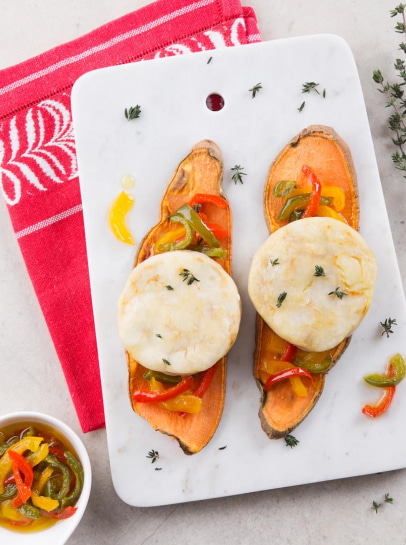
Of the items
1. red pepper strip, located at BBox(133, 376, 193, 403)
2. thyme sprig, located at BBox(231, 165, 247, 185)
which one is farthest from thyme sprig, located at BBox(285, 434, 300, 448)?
thyme sprig, located at BBox(231, 165, 247, 185)

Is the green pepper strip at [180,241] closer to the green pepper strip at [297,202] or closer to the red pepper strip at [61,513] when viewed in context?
the green pepper strip at [297,202]

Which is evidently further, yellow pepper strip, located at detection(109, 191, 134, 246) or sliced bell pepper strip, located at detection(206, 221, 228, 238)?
yellow pepper strip, located at detection(109, 191, 134, 246)

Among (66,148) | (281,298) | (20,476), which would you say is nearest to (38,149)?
(66,148)

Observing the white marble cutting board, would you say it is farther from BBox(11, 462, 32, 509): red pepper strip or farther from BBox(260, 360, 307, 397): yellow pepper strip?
BBox(11, 462, 32, 509): red pepper strip

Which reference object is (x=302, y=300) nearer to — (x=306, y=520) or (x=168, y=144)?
(x=168, y=144)

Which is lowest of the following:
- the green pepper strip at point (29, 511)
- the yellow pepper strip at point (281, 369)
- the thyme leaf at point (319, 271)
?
the green pepper strip at point (29, 511)

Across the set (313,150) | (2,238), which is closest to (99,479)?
(2,238)

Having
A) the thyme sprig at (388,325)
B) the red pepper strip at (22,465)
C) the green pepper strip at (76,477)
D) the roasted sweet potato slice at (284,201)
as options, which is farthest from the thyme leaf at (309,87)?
the red pepper strip at (22,465)
